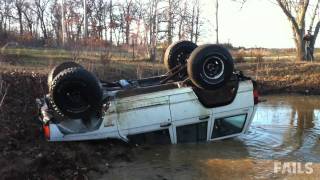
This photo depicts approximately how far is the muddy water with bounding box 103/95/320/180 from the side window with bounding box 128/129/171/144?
0.15 m

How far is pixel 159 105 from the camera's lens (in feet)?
33.4

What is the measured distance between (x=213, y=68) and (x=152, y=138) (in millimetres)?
1901

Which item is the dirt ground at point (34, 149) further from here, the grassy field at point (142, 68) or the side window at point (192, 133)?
the grassy field at point (142, 68)

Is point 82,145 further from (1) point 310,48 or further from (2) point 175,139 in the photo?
(1) point 310,48

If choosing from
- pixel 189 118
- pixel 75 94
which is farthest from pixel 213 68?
pixel 75 94

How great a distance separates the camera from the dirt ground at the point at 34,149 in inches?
337

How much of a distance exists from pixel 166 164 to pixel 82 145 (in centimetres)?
166

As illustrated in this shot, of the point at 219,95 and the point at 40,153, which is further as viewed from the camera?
the point at 219,95

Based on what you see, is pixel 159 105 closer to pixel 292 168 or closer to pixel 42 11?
pixel 292 168

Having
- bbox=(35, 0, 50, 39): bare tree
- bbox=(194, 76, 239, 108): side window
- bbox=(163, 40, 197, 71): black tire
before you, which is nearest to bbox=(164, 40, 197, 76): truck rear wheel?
bbox=(163, 40, 197, 71): black tire

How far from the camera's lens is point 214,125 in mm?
10805

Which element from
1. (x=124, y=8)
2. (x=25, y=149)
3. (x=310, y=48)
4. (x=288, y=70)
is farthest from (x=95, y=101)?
(x=124, y=8)

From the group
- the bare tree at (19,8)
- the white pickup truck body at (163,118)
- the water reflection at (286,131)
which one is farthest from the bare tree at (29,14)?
the white pickup truck body at (163,118)

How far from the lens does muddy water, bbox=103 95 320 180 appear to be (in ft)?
29.7
